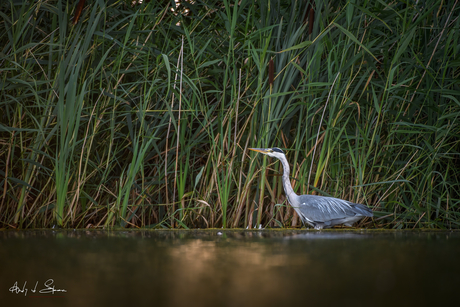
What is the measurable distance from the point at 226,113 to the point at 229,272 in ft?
5.25

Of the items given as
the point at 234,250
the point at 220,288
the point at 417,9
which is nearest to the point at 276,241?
the point at 234,250

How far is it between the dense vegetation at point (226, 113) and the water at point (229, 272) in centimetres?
75

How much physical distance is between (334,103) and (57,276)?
6.07ft

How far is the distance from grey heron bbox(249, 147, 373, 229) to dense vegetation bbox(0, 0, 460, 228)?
110 millimetres

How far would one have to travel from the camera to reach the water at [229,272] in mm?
950

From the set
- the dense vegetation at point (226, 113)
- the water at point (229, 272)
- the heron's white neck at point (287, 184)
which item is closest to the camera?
the water at point (229, 272)

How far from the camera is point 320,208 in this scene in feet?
8.45
